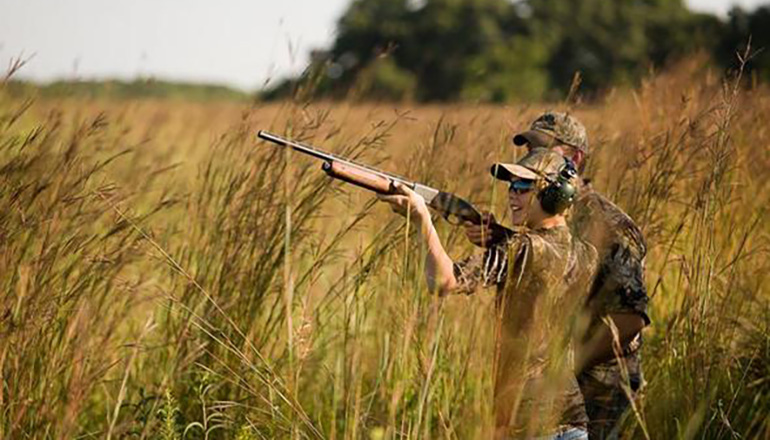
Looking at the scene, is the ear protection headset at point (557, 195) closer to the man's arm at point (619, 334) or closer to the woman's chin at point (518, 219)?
the woman's chin at point (518, 219)

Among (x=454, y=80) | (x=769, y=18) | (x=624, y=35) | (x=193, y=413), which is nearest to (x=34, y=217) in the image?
(x=193, y=413)

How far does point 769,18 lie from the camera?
1352 inches

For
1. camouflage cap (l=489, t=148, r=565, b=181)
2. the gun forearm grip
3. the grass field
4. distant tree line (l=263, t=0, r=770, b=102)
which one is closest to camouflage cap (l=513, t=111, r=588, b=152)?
the grass field

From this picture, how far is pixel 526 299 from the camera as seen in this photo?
10.2ft

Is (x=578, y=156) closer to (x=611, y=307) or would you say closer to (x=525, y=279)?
(x=611, y=307)

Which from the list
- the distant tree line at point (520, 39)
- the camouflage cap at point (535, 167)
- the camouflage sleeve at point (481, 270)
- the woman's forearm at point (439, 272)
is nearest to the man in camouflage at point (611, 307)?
the camouflage cap at point (535, 167)

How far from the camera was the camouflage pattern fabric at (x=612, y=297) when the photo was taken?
3.65 m

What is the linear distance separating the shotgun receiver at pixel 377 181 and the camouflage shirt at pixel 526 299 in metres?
0.36

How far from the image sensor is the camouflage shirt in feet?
9.49

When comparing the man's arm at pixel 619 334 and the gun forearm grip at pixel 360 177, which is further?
the man's arm at pixel 619 334

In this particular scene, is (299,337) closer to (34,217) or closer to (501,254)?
(501,254)

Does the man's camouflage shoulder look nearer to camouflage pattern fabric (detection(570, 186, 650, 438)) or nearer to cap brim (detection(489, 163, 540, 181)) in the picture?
camouflage pattern fabric (detection(570, 186, 650, 438))

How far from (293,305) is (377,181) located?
75 cm

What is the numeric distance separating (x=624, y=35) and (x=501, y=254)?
2177 inches
